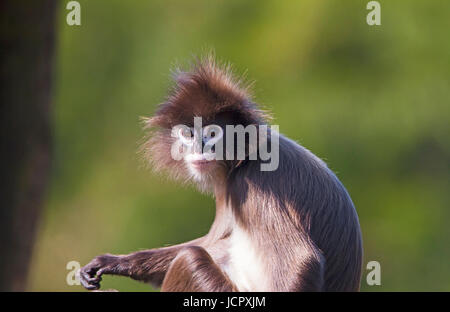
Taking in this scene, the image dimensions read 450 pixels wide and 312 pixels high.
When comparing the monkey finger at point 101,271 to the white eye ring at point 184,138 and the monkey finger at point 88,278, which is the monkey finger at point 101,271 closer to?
the monkey finger at point 88,278

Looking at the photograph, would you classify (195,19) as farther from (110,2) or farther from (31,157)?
(31,157)

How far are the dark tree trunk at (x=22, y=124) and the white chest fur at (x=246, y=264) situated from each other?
1.71 metres

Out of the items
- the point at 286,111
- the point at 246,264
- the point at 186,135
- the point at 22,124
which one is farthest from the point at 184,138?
the point at 286,111

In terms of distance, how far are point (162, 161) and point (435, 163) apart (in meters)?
8.71

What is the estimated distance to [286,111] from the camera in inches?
459

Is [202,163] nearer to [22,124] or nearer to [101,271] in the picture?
[101,271]

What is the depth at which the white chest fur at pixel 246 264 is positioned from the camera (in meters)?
4.14

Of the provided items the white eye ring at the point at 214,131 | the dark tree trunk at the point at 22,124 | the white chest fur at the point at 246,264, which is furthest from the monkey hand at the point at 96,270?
the dark tree trunk at the point at 22,124

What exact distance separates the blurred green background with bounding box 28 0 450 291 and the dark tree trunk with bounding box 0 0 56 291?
28.5 feet

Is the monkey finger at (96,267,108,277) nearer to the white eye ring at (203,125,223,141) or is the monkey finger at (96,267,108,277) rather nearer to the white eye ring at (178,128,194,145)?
the white eye ring at (178,128,194,145)

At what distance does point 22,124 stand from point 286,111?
9307mm

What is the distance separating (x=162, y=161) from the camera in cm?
482

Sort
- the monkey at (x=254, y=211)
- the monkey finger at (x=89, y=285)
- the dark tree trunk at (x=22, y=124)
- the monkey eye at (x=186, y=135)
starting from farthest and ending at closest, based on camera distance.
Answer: the monkey finger at (x=89, y=285)
the monkey eye at (x=186, y=135)
the monkey at (x=254, y=211)
the dark tree trunk at (x=22, y=124)

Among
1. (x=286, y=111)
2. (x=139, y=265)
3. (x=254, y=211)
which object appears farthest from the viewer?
(x=286, y=111)
